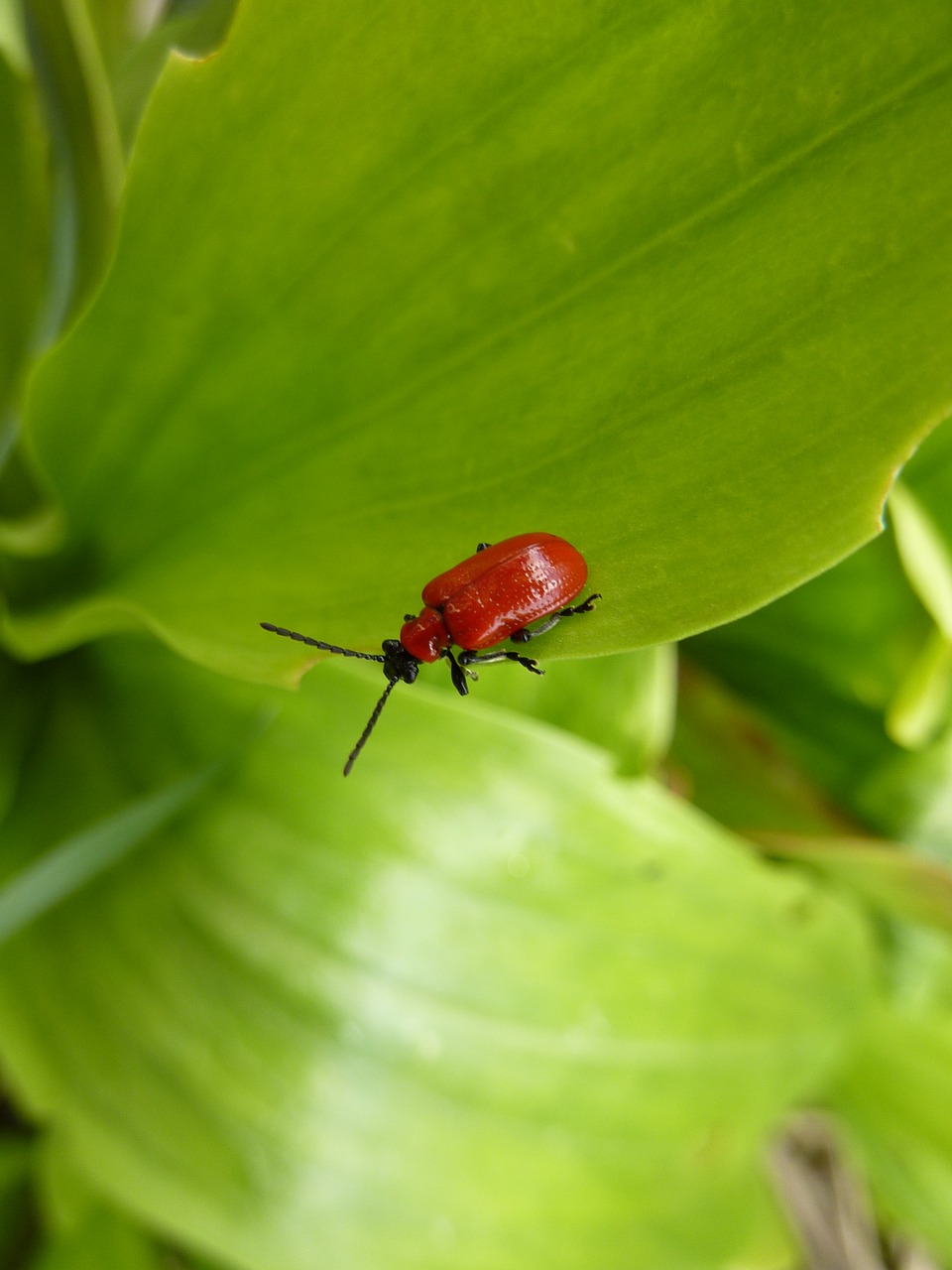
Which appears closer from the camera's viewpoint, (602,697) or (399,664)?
(399,664)

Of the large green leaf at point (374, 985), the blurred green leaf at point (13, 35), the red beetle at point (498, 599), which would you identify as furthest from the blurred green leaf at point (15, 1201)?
the blurred green leaf at point (13, 35)

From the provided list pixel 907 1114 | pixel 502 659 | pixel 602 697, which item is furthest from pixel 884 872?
pixel 502 659

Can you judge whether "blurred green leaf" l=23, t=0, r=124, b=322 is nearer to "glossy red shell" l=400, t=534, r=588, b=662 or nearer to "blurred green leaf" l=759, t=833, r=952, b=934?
"glossy red shell" l=400, t=534, r=588, b=662

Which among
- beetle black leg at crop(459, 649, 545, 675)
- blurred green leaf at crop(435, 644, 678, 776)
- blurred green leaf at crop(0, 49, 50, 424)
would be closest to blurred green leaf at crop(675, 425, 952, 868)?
blurred green leaf at crop(435, 644, 678, 776)

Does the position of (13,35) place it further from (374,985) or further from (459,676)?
(374,985)

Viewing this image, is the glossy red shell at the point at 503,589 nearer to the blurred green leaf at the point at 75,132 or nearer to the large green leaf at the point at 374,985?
the large green leaf at the point at 374,985
